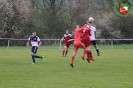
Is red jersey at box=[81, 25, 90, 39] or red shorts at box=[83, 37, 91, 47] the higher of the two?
red jersey at box=[81, 25, 90, 39]

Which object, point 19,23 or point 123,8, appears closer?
point 19,23

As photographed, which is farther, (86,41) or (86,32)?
(86,41)

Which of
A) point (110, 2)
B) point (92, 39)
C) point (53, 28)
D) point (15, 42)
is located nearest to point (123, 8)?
point (110, 2)

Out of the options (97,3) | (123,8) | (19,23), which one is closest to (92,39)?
(19,23)

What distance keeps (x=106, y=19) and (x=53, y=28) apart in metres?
8.24

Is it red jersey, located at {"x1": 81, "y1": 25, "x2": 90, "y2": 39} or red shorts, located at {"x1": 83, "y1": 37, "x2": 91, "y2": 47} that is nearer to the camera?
red jersey, located at {"x1": 81, "y1": 25, "x2": 90, "y2": 39}

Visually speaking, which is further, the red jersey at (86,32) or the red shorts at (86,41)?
the red shorts at (86,41)

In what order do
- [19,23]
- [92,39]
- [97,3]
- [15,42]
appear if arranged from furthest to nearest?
[97,3] < [19,23] < [15,42] < [92,39]

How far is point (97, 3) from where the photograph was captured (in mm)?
64000

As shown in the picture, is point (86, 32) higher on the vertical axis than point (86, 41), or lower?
higher

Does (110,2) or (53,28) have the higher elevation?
(110,2)

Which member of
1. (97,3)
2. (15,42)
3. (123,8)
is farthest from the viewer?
(97,3)

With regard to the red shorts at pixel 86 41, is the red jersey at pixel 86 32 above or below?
above

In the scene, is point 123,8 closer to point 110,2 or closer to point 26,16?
point 110,2
